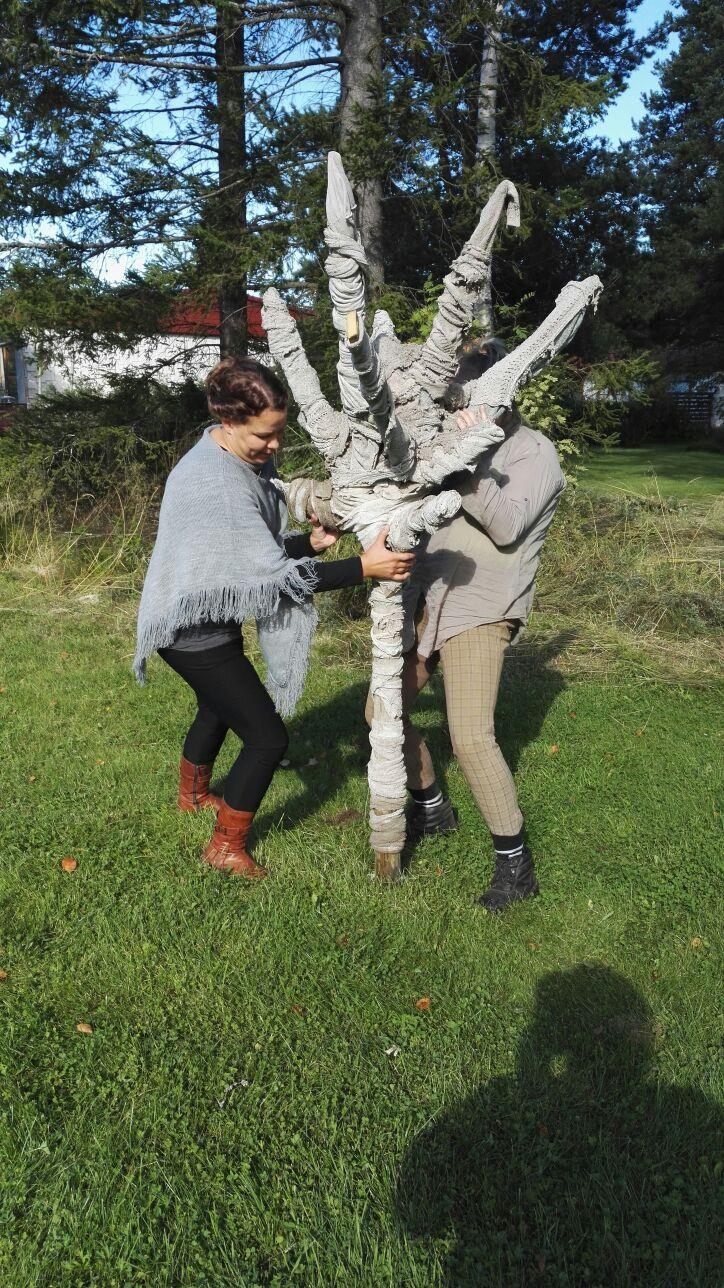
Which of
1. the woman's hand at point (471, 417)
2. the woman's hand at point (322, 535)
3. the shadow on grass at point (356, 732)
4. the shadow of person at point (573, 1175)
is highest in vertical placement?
the woman's hand at point (471, 417)

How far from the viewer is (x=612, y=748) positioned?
5613 millimetres

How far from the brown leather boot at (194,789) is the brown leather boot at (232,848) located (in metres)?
0.53

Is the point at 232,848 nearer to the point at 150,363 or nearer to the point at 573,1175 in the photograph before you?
the point at 573,1175

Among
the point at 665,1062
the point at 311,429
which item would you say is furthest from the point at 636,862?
the point at 311,429

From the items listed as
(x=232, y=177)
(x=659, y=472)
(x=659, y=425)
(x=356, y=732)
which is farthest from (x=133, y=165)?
(x=659, y=425)

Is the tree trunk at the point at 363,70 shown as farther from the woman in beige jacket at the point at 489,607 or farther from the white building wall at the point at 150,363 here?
the woman in beige jacket at the point at 489,607

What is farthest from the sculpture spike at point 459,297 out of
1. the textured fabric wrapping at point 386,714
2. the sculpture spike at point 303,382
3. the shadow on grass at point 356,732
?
the shadow on grass at point 356,732

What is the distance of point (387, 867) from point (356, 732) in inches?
76.5

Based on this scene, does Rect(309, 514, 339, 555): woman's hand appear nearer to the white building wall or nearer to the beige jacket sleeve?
the beige jacket sleeve

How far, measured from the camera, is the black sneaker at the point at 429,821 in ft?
14.7

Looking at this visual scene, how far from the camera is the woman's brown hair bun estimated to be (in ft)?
11.4

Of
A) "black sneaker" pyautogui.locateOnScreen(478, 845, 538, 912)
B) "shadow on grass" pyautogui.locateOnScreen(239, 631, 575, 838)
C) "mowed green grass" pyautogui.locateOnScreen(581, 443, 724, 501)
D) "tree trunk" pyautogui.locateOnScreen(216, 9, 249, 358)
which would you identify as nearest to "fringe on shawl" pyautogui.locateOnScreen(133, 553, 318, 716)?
"shadow on grass" pyautogui.locateOnScreen(239, 631, 575, 838)

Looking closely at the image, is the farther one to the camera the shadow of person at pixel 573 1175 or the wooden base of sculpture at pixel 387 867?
the wooden base of sculpture at pixel 387 867

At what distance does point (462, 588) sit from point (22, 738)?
10.9 ft
